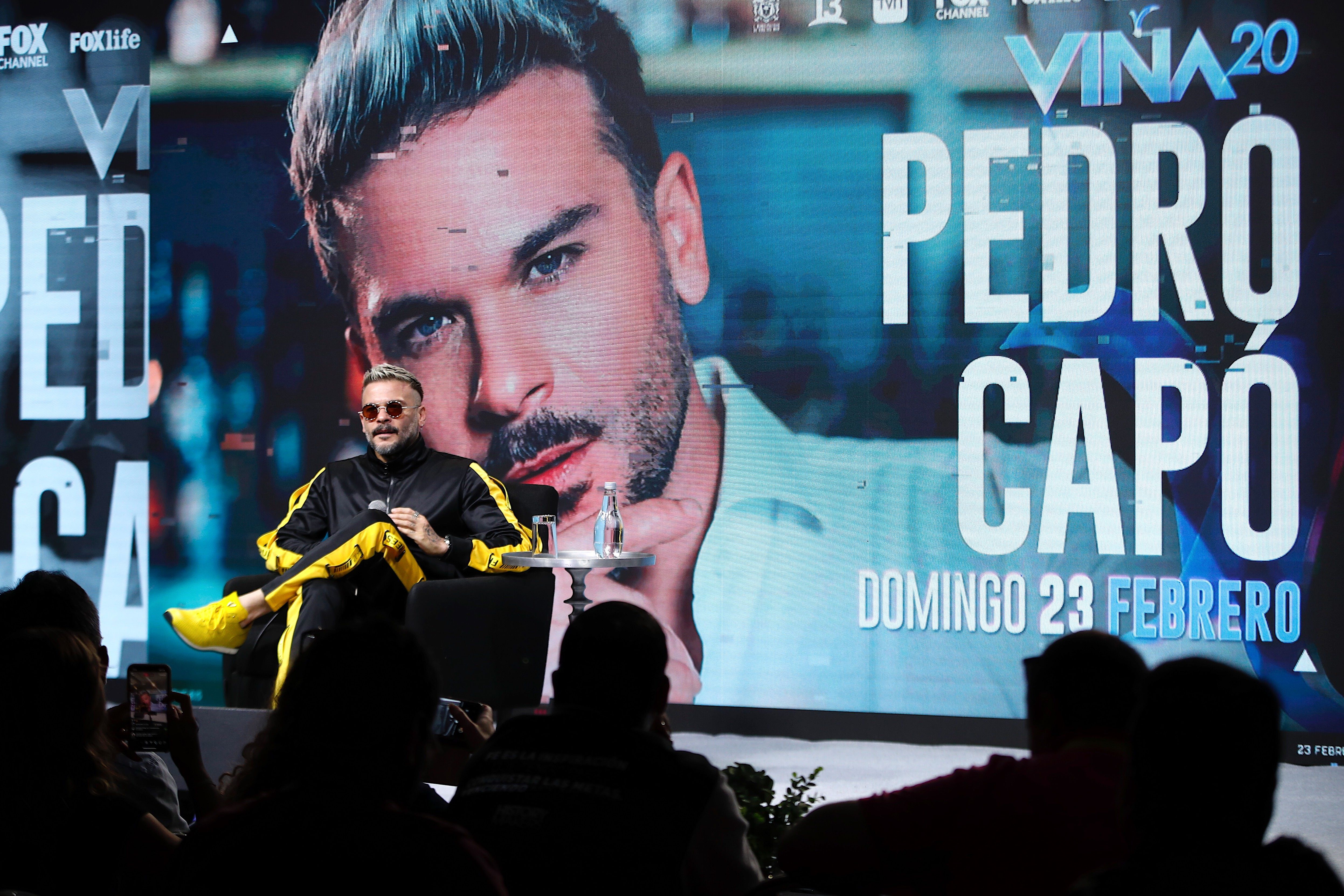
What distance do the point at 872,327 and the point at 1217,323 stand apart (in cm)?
113

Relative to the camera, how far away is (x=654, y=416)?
4.46m

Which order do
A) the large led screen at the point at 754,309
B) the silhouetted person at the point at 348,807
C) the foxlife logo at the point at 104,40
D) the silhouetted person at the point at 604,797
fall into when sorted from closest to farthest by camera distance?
the silhouetted person at the point at 348,807 < the silhouetted person at the point at 604,797 < the large led screen at the point at 754,309 < the foxlife logo at the point at 104,40

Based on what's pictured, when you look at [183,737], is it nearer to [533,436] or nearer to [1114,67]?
[533,436]

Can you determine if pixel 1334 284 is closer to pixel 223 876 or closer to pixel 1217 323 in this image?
pixel 1217 323

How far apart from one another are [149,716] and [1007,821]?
1199 millimetres

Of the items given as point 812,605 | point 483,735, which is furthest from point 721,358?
point 483,735

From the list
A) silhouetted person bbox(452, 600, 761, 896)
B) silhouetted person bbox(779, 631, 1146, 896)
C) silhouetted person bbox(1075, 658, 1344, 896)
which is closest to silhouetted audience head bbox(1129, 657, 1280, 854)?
silhouetted person bbox(1075, 658, 1344, 896)

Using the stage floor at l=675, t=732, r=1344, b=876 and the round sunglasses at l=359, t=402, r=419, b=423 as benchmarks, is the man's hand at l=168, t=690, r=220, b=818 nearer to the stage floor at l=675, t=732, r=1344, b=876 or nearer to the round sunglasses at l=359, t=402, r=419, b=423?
the stage floor at l=675, t=732, r=1344, b=876

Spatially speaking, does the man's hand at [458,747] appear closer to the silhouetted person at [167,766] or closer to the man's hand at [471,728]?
the man's hand at [471,728]

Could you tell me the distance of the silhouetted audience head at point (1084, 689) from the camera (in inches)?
57.1

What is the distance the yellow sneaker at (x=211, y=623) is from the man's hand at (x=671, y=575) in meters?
1.21

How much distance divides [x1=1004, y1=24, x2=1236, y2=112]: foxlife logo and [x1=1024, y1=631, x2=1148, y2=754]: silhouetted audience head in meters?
3.11

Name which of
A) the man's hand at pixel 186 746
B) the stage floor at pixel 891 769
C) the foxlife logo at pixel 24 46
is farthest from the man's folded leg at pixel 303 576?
the foxlife logo at pixel 24 46

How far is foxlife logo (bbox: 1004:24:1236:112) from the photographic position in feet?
13.3
